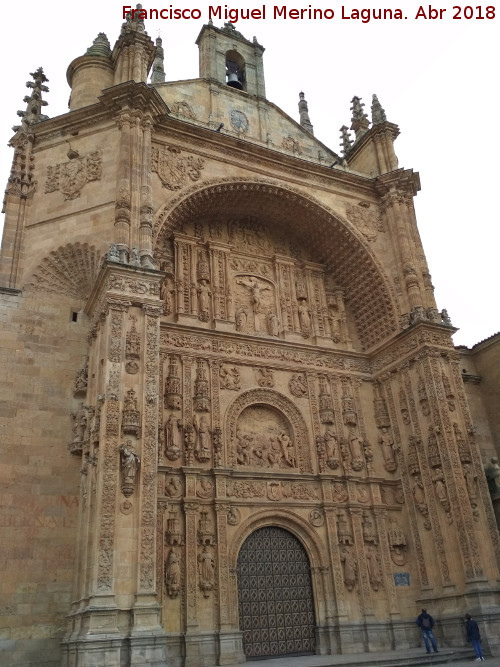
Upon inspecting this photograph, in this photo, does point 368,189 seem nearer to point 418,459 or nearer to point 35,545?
point 418,459

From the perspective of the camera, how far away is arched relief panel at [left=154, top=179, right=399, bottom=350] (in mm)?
15327

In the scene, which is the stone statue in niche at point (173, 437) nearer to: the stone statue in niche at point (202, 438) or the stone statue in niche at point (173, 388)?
the stone statue in niche at point (173, 388)

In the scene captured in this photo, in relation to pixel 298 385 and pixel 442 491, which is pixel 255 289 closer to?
pixel 298 385

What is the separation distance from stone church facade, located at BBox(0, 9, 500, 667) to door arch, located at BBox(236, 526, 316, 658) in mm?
41

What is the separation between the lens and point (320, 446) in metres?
14.1

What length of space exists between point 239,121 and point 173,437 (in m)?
9.49

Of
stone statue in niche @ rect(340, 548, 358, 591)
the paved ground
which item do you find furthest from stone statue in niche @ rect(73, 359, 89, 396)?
stone statue in niche @ rect(340, 548, 358, 591)

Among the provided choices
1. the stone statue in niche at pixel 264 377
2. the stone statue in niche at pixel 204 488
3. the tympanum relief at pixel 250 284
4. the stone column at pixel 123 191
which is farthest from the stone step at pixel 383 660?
the stone column at pixel 123 191

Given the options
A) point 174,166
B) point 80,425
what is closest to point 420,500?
point 80,425

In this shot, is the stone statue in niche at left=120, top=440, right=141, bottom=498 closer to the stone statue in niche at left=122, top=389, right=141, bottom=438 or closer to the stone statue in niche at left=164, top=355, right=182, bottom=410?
the stone statue in niche at left=122, top=389, right=141, bottom=438

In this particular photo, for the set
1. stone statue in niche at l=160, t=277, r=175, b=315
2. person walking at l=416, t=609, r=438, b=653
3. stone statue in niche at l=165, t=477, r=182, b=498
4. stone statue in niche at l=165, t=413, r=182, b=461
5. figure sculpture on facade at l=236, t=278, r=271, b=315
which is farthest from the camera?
figure sculpture on facade at l=236, t=278, r=271, b=315

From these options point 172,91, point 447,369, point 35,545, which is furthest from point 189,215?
→ point 35,545

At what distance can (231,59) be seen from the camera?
18828 mm

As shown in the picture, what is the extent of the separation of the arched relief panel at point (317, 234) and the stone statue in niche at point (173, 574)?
7273mm
